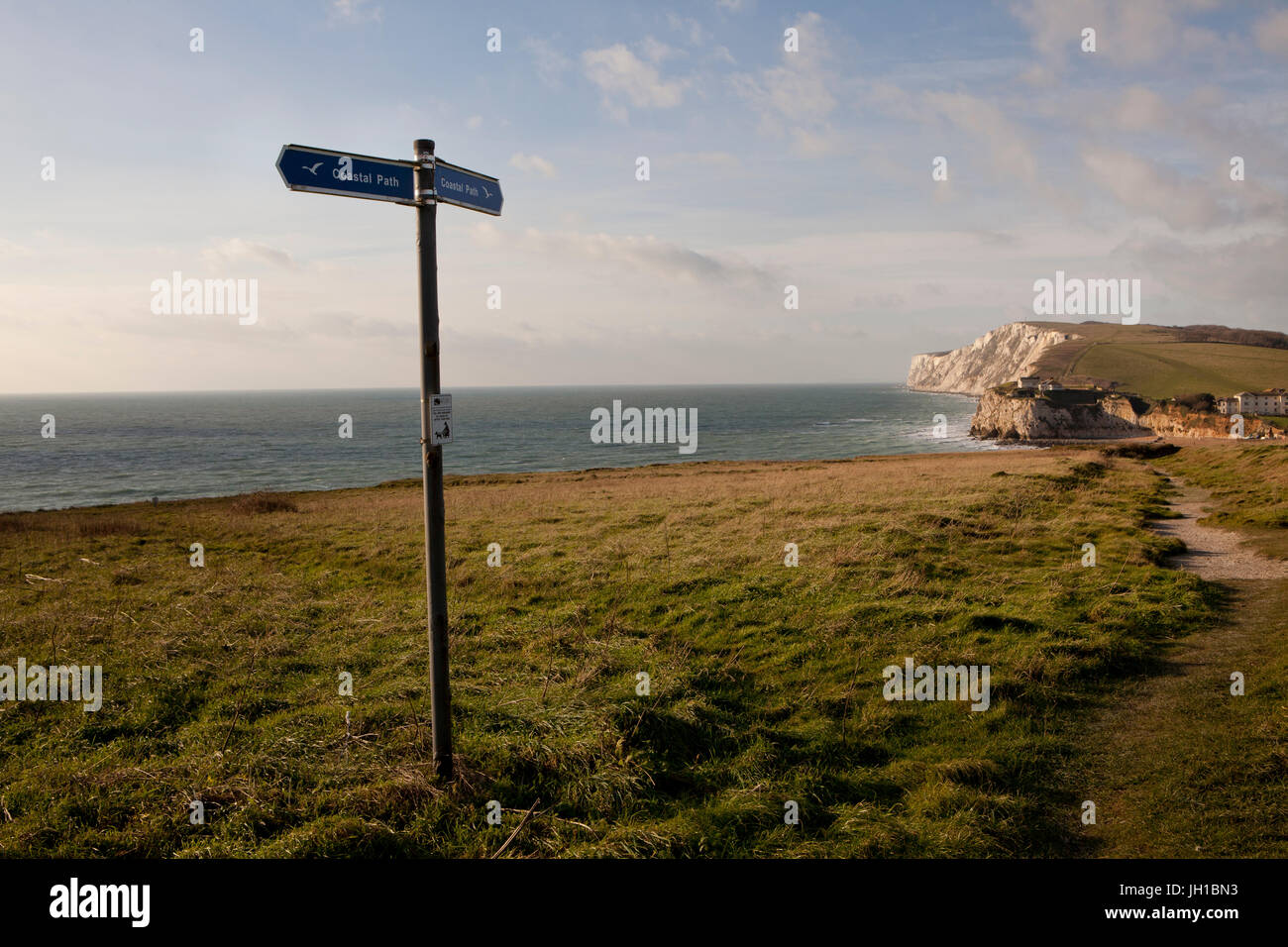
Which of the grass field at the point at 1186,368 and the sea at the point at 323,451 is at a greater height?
the grass field at the point at 1186,368

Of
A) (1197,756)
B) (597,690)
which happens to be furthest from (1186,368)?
Answer: (597,690)

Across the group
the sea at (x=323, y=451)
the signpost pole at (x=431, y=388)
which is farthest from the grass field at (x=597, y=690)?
the sea at (x=323, y=451)

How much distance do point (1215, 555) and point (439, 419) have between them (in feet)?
68.5

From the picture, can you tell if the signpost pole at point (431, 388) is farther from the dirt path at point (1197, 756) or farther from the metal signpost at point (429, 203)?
the dirt path at point (1197, 756)

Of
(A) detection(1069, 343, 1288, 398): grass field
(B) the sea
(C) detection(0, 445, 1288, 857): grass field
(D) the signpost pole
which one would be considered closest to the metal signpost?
(D) the signpost pole

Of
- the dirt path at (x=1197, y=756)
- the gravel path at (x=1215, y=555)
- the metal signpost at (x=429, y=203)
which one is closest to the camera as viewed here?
the metal signpost at (x=429, y=203)

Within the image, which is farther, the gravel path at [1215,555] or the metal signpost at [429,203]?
the gravel path at [1215,555]

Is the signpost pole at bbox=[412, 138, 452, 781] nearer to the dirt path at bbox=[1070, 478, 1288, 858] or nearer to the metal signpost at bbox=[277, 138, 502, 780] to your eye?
the metal signpost at bbox=[277, 138, 502, 780]

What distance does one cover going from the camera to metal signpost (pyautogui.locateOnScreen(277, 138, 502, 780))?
16.6 ft

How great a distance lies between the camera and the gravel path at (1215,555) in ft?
51.5

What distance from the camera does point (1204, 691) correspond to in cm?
920

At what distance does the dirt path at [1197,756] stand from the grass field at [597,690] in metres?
0.31

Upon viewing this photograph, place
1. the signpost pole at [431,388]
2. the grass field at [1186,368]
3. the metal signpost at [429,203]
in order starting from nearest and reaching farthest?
the metal signpost at [429,203], the signpost pole at [431,388], the grass field at [1186,368]
